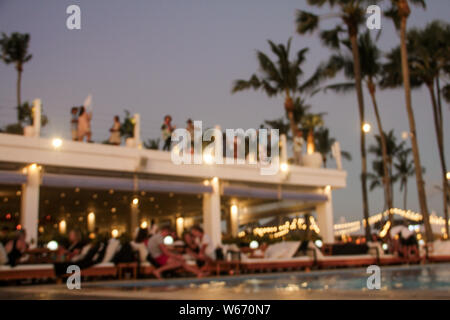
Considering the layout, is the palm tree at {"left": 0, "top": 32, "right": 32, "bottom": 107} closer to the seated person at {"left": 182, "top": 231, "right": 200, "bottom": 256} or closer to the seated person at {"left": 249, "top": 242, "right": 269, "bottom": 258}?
the seated person at {"left": 249, "top": 242, "right": 269, "bottom": 258}

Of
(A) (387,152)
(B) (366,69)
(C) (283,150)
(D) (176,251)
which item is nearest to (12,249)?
(D) (176,251)

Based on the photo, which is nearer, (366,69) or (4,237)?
(4,237)

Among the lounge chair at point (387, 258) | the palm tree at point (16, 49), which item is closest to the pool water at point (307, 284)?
the lounge chair at point (387, 258)

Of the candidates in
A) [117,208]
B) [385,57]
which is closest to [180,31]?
[117,208]

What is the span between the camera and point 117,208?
23.0 meters

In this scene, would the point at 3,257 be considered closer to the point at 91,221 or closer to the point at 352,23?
the point at 91,221

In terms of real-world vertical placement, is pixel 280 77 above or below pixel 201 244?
above

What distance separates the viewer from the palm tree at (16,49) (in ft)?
134

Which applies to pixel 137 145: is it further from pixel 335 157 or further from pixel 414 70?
pixel 414 70

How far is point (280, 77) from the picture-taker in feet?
86.9

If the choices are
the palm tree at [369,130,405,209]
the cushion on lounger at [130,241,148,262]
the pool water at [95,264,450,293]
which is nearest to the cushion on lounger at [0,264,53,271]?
the cushion on lounger at [130,241,148,262]

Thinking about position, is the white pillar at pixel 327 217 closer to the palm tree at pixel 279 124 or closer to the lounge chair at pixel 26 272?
the lounge chair at pixel 26 272

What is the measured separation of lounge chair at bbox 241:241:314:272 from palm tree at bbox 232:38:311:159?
1192 cm

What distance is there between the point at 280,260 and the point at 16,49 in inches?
1370
